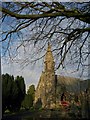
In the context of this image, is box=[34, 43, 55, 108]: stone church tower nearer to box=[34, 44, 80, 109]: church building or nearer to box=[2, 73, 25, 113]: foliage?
box=[34, 44, 80, 109]: church building

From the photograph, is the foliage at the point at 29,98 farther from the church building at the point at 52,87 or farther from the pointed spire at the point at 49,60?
the pointed spire at the point at 49,60

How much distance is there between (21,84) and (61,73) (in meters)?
0.68

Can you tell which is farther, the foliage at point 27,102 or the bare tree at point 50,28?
the foliage at point 27,102

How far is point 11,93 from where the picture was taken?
5664mm

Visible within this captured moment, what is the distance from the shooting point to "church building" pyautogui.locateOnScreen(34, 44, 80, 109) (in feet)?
18.4

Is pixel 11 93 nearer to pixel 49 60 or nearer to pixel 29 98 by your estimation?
pixel 29 98

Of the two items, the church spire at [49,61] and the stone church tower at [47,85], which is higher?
the church spire at [49,61]

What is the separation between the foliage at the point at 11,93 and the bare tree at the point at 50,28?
38 centimetres

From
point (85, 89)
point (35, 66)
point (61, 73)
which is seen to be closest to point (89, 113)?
point (85, 89)

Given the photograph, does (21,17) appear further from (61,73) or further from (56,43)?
(61,73)

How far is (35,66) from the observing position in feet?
18.7

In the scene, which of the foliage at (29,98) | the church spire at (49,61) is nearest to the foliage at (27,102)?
the foliage at (29,98)

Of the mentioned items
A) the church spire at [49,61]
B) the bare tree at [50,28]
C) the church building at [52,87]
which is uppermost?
the bare tree at [50,28]

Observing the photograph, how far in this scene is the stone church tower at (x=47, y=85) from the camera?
564 cm
